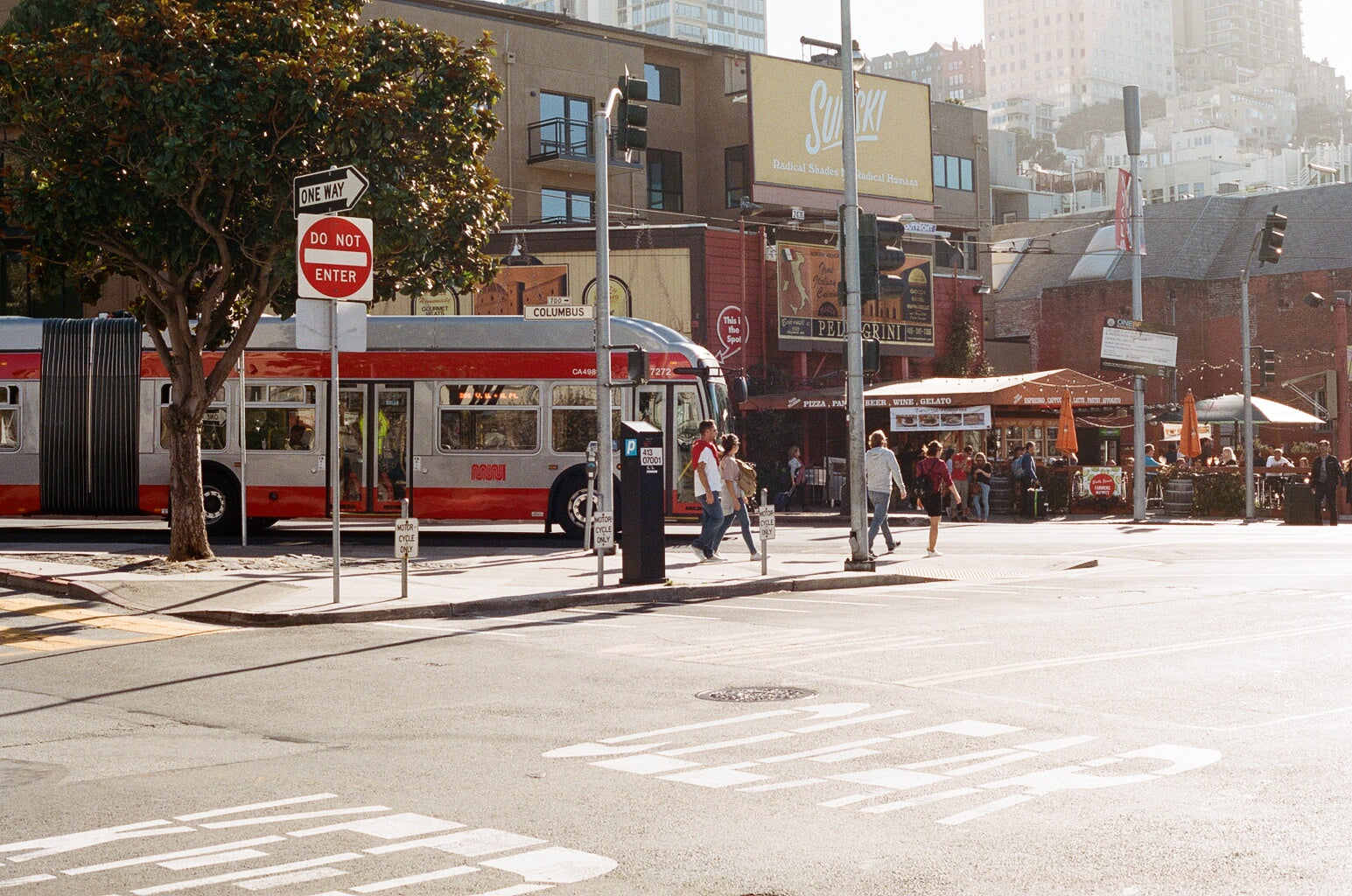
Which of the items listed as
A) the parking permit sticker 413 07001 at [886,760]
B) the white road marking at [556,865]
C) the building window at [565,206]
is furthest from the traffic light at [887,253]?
the building window at [565,206]

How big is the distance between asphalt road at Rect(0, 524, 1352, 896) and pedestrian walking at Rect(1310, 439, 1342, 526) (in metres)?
19.8

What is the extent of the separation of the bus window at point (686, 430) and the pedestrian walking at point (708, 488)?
4.09m

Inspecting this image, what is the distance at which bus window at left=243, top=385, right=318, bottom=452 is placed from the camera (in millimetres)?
23594

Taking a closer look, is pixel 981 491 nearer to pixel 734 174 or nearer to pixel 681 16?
pixel 734 174

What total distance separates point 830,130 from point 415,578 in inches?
1324

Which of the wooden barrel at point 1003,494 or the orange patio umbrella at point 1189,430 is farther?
the orange patio umbrella at point 1189,430

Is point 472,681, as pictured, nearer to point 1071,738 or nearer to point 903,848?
point 1071,738

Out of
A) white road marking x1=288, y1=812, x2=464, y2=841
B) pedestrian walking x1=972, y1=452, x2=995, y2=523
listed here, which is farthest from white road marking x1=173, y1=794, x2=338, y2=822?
pedestrian walking x1=972, y1=452, x2=995, y2=523

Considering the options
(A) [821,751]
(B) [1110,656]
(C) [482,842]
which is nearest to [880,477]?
(B) [1110,656]

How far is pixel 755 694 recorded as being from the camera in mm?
9172

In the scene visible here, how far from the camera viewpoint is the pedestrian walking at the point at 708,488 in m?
19.5

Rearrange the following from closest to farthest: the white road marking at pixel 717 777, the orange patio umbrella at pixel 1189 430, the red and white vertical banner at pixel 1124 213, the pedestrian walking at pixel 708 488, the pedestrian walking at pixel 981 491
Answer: the white road marking at pixel 717 777 → the pedestrian walking at pixel 708 488 → the pedestrian walking at pixel 981 491 → the red and white vertical banner at pixel 1124 213 → the orange patio umbrella at pixel 1189 430

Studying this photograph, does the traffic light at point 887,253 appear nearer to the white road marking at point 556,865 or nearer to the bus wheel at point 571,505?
the bus wheel at point 571,505

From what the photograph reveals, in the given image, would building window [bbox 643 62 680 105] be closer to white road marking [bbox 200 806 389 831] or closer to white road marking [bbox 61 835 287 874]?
white road marking [bbox 200 806 389 831]
